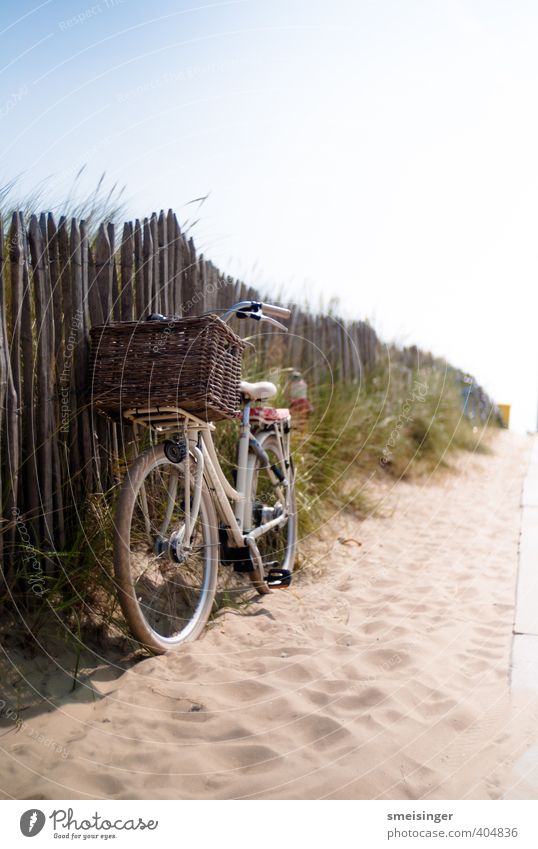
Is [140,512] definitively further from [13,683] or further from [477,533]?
[477,533]

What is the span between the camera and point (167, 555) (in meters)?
3.66

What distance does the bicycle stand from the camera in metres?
3.28

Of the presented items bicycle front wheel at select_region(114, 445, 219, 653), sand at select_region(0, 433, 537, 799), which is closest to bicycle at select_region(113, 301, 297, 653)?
bicycle front wheel at select_region(114, 445, 219, 653)

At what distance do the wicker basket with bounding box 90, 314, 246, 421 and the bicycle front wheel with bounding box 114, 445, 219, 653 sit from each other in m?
0.27

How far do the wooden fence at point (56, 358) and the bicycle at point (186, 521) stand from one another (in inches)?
11.6

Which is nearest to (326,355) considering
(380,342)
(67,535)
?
(380,342)

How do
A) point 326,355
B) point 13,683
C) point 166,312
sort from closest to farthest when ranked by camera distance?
point 13,683
point 166,312
point 326,355

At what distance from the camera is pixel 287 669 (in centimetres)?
333

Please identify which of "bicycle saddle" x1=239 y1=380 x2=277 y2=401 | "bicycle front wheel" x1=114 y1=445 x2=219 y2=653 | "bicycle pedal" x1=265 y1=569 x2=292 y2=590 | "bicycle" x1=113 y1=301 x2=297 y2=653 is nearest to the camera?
"bicycle" x1=113 y1=301 x2=297 y2=653

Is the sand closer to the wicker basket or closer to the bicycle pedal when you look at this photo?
the bicycle pedal

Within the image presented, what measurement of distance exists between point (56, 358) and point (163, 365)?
1.85ft

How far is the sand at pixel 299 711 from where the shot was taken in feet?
8.06

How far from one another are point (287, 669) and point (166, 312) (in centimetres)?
209
